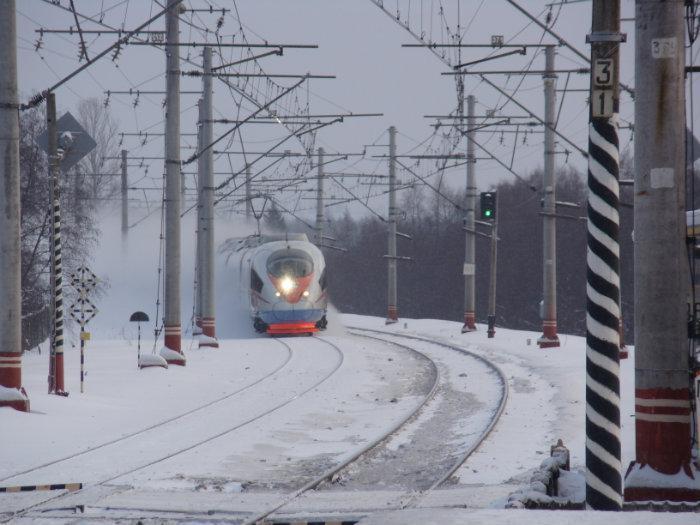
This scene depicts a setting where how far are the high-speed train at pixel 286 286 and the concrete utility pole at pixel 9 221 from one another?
21.2 meters

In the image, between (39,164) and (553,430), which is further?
(39,164)

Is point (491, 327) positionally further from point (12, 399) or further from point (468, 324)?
point (12, 399)

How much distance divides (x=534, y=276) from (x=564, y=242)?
345cm

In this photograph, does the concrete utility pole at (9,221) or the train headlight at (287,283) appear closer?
the concrete utility pole at (9,221)

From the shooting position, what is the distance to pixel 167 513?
10.2m

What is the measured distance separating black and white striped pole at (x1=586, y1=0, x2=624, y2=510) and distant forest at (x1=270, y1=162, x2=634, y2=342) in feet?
168

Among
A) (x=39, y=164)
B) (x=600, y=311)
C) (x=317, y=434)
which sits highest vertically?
(x=39, y=164)

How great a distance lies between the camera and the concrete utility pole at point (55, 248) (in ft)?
59.7

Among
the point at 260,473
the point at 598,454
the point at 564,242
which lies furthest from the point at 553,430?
the point at 564,242

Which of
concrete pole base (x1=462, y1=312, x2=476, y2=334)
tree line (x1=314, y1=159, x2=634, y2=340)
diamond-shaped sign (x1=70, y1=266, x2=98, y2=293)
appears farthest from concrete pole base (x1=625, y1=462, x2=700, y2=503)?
tree line (x1=314, y1=159, x2=634, y2=340)

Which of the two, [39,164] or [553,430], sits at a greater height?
[39,164]

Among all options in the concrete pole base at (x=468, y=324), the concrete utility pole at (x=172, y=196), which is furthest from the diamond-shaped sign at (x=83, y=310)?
the concrete pole base at (x=468, y=324)

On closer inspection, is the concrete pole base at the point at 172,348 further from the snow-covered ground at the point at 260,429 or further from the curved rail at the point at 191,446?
the curved rail at the point at 191,446

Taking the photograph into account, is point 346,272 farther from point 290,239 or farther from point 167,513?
point 167,513
